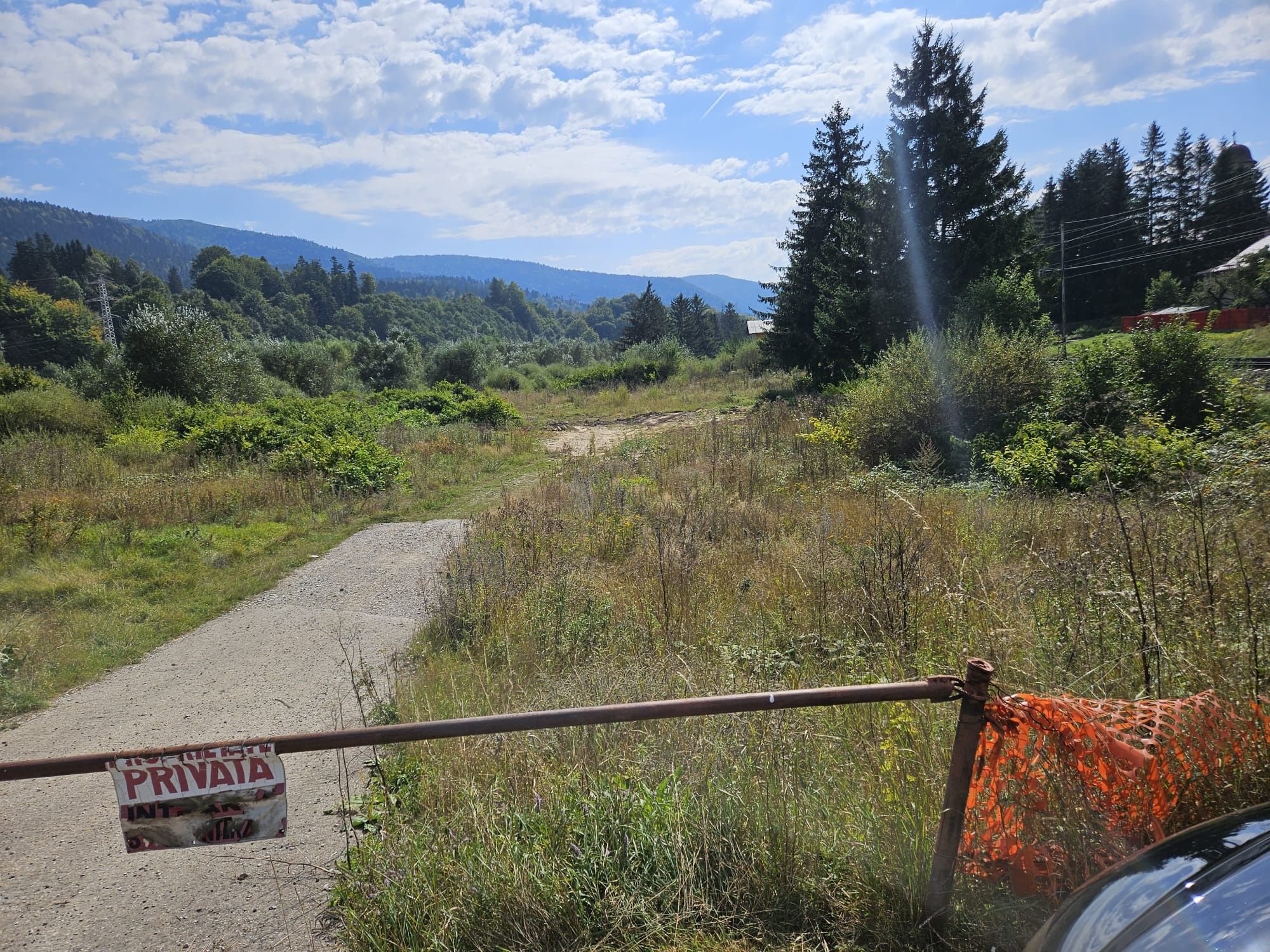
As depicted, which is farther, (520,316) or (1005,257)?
(520,316)

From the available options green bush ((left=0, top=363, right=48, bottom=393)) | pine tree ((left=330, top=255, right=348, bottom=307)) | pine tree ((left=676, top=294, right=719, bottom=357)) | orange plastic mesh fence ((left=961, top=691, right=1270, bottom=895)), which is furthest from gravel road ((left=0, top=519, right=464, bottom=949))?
pine tree ((left=330, top=255, right=348, bottom=307))

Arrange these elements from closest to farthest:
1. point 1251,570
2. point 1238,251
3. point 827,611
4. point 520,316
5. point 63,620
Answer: point 1251,570 → point 827,611 → point 63,620 → point 1238,251 → point 520,316

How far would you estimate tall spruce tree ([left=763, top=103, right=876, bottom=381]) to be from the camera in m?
23.8

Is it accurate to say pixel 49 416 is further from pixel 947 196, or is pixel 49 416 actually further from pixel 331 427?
pixel 947 196

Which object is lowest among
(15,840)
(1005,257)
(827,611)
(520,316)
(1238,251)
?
(15,840)

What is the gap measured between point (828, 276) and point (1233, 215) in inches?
1687

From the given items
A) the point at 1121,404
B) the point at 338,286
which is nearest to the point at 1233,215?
the point at 1121,404

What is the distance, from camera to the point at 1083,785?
7.14 feet

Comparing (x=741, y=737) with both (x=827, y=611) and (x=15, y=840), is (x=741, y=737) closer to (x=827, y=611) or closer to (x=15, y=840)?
(x=827, y=611)

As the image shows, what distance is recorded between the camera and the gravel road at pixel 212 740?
290 cm

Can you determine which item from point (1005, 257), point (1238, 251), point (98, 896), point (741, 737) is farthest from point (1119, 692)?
point (1238, 251)

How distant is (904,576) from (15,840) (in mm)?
5003

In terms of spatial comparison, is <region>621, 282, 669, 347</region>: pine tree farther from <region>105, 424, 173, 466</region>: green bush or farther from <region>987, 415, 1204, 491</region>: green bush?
<region>987, 415, 1204, 491</region>: green bush

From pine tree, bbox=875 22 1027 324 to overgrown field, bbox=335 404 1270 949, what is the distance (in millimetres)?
17405
